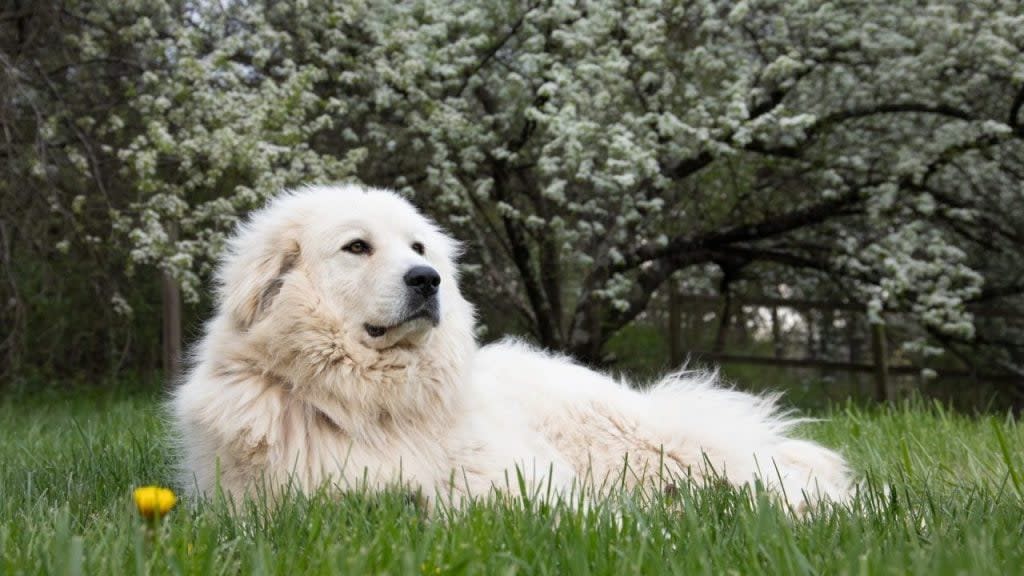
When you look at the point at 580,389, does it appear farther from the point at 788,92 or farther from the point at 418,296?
the point at 788,92

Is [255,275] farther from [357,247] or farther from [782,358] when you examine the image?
[782,358]

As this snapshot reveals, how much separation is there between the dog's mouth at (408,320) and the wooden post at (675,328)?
8593 mm

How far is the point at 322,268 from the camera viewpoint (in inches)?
128

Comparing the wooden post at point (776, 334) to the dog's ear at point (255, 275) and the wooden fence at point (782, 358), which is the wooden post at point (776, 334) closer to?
the wooden fence at point (782, 358)

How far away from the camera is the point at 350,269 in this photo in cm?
326

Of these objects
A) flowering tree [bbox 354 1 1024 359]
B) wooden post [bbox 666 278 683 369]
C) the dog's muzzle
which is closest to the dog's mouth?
the dog's muzzle

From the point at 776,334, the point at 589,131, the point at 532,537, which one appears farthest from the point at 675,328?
the point at 532,537

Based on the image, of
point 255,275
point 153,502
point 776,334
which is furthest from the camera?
point 776,334

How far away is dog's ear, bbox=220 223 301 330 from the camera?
3.21 m

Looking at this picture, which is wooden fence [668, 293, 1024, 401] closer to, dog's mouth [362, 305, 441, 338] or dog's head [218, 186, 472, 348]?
dog's head [218, 186, 472, 348]

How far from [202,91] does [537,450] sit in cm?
432

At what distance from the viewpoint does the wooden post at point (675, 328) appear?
11586 mm

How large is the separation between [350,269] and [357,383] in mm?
389

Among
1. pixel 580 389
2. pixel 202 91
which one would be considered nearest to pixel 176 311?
pixel 202 91
